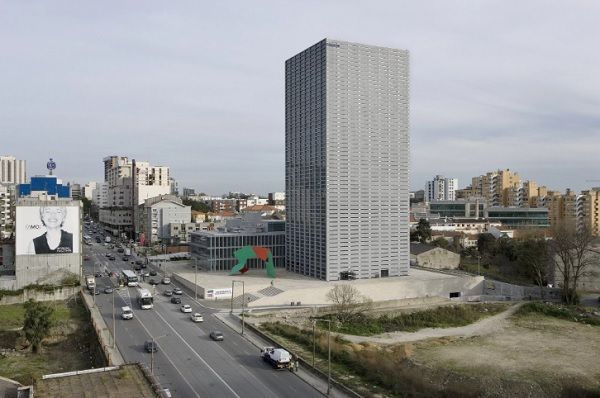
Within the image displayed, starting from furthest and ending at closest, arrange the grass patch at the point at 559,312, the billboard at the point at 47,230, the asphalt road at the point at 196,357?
the billboard at the point at 47,230
the grass patch at the point at 559,312
the asphalt road at the point at 196,357

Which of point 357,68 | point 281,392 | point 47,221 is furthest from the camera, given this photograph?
point 357,68

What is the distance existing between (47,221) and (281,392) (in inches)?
1982

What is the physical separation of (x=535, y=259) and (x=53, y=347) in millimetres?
69915

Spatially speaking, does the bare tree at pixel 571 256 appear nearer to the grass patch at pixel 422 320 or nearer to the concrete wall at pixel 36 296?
the grass patch at pixel 422 320

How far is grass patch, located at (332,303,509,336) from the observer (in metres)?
58.6

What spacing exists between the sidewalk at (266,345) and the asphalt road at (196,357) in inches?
19.9

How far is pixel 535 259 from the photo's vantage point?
278 feet

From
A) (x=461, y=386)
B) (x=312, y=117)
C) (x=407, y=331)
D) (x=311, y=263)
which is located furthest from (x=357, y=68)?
(x=461, y=386)

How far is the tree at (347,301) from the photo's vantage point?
6147 centimetres

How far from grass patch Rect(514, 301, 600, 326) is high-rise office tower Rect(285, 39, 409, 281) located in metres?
18.0

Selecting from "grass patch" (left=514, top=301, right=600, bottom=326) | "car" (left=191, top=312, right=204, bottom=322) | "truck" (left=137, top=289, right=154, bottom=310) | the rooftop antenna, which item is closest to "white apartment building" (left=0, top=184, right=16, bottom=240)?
the rooftop antenna

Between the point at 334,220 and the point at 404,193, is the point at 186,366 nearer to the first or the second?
the point at 334,220

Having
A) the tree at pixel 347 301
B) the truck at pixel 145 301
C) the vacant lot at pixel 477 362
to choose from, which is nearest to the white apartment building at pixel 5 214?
the truck at pixel 145 301

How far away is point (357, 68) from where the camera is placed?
248 feet
